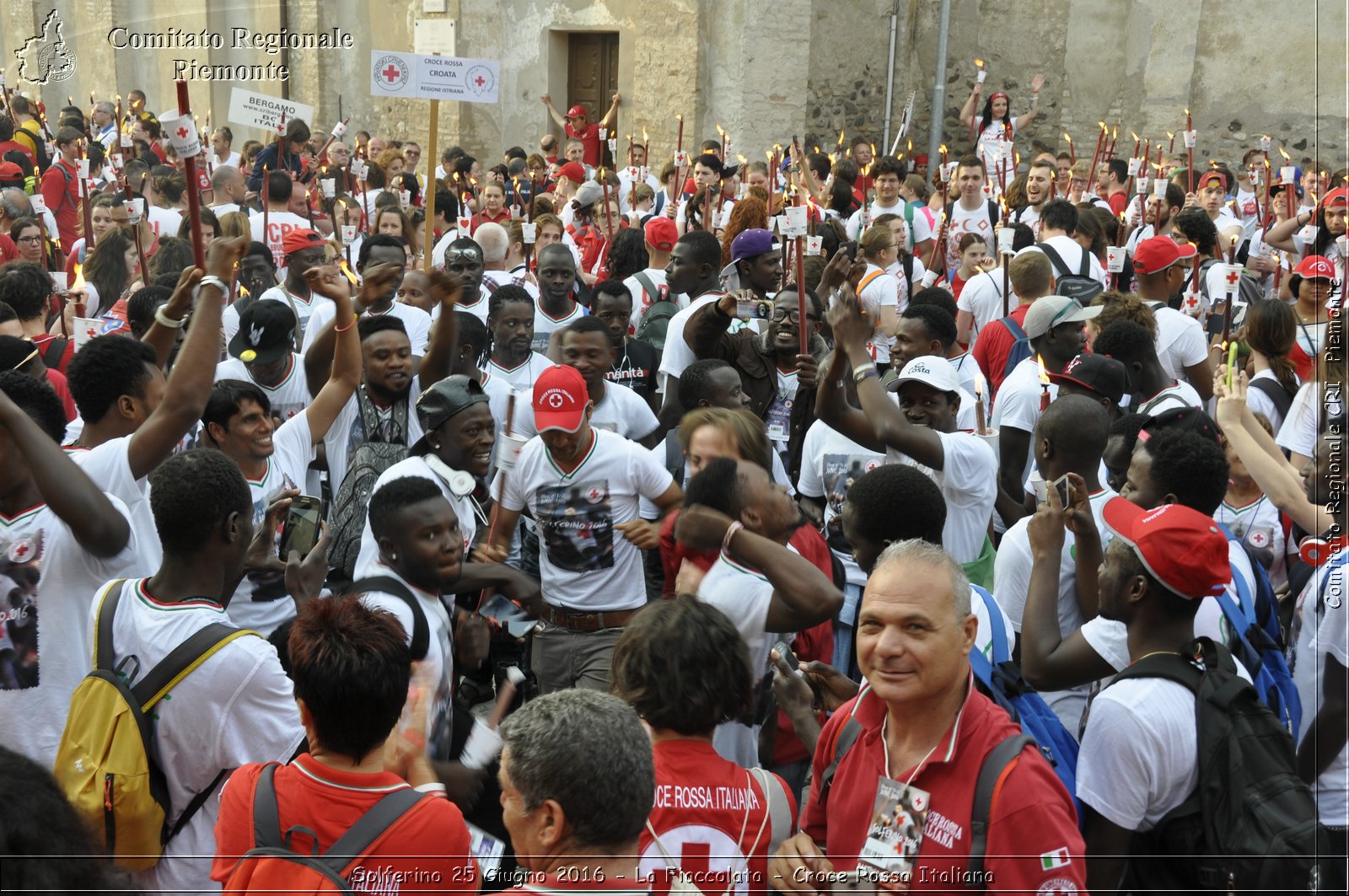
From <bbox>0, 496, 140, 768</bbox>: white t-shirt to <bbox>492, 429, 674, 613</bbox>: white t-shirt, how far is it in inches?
69.4

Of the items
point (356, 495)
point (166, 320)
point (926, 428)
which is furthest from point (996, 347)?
point (166, 320)

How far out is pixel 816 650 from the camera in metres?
4.11

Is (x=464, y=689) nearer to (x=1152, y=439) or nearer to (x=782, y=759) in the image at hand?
(x=782, y=759)

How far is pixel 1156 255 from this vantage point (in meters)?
7.42

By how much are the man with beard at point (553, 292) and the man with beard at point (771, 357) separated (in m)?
1.19

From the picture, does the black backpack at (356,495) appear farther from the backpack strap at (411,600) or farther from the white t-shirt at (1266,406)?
the white t-shirt at (1266,406)

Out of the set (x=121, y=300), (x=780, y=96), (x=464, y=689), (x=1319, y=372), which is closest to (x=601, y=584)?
(x=464, y=689)

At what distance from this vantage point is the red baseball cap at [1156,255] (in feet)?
24.3

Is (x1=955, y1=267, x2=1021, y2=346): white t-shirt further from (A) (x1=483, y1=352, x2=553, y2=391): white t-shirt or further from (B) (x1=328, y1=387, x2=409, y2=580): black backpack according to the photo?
(B) (x1=328, y1=387, x2=409, y2=580): black backpack

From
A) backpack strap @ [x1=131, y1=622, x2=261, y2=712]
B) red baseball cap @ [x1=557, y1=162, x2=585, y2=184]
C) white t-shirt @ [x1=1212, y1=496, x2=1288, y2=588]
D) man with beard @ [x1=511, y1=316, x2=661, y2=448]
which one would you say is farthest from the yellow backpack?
red baseball cap @ [x1=557, y1=162, x2=585, y2=184]

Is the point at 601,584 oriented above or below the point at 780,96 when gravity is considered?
below

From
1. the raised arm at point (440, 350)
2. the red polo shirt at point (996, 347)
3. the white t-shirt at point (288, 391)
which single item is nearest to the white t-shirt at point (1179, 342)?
the red polo shirt at point (996, 347)

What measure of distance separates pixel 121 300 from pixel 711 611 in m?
5.94

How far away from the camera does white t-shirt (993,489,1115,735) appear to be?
420 cm
